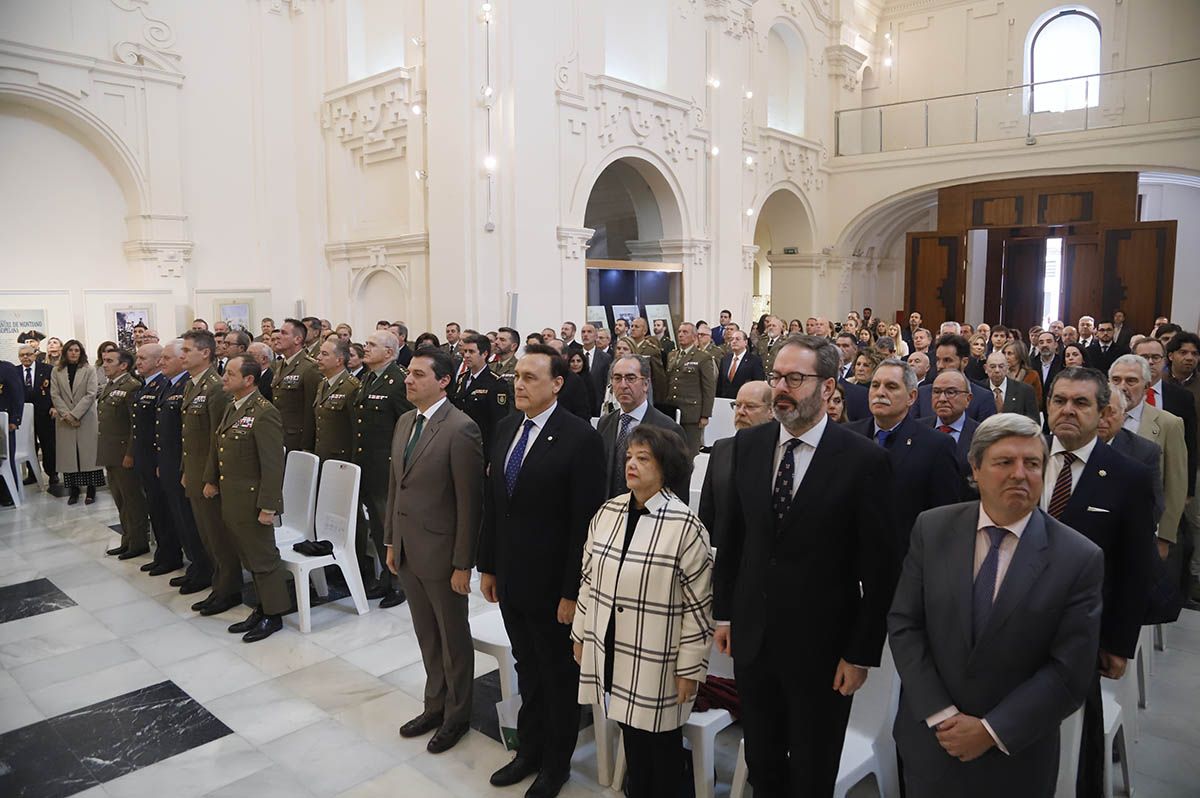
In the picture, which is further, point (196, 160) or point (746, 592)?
point (196, 160)

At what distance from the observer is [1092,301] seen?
13.0m

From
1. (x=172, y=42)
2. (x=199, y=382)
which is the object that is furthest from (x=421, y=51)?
(x=199, y=382)

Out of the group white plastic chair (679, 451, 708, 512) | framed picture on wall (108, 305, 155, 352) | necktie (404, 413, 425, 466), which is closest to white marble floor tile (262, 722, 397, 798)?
necktie (404, 413, 425, 466)

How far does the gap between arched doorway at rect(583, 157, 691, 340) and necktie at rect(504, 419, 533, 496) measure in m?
8.83

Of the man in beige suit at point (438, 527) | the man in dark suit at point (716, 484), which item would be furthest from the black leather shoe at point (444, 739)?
the man in dark suit at point (716, 484)

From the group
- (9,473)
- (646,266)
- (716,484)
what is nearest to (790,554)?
(716,484)

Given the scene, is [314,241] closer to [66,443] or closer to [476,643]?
[66,443]

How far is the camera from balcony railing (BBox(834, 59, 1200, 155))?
41.2 ft

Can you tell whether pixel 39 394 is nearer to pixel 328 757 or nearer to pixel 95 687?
pixel 95 687

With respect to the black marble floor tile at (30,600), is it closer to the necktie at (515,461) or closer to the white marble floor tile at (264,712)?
the white marble floor tile at (264,712)

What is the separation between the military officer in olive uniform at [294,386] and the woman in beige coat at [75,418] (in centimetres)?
260

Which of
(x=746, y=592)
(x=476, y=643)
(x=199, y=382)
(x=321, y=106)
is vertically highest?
(x=321, y=106)

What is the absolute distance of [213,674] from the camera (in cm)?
409

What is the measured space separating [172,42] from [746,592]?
11.3m
